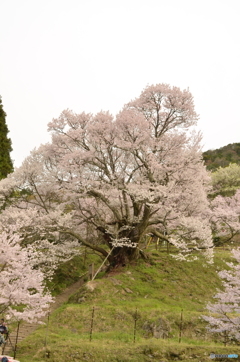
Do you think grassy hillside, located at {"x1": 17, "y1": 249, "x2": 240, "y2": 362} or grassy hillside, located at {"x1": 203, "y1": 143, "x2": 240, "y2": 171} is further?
grassy hillside, located at {"x1": 203, "y1": 143, "x2": 240, "y2": 171}

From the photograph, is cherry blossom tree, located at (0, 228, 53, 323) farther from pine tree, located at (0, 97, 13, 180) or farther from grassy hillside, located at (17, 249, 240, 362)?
pine tree, located at (0, 97, 13, 180)

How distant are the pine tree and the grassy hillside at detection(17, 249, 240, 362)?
54.2 ft

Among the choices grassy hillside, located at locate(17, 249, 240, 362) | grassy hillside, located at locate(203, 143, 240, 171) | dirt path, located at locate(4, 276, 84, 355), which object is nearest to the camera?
grassy hillside, located at locate(17, 249, 240, 362)

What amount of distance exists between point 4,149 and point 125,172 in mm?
17473

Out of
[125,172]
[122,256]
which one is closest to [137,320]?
[122,256]

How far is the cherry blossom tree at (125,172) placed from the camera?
20.8 metres

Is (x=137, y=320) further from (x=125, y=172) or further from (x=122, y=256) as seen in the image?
(x=125, y=172)

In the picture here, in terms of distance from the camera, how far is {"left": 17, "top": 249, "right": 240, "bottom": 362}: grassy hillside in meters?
11.2

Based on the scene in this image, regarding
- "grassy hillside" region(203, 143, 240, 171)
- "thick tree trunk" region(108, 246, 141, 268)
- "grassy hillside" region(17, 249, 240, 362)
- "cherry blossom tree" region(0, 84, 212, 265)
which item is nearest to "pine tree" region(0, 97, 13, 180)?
"cherry blossom tree" region(0, 84, 212, 265)

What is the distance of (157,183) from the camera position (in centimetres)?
2102

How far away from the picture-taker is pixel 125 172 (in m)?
22.8

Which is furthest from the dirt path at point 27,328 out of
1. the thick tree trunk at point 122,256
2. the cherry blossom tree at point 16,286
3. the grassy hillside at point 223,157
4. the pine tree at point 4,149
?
the grassy hillside at point 223,157

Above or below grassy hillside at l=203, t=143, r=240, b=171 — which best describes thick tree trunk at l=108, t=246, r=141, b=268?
below

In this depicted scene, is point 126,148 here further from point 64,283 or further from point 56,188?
point 64,283
